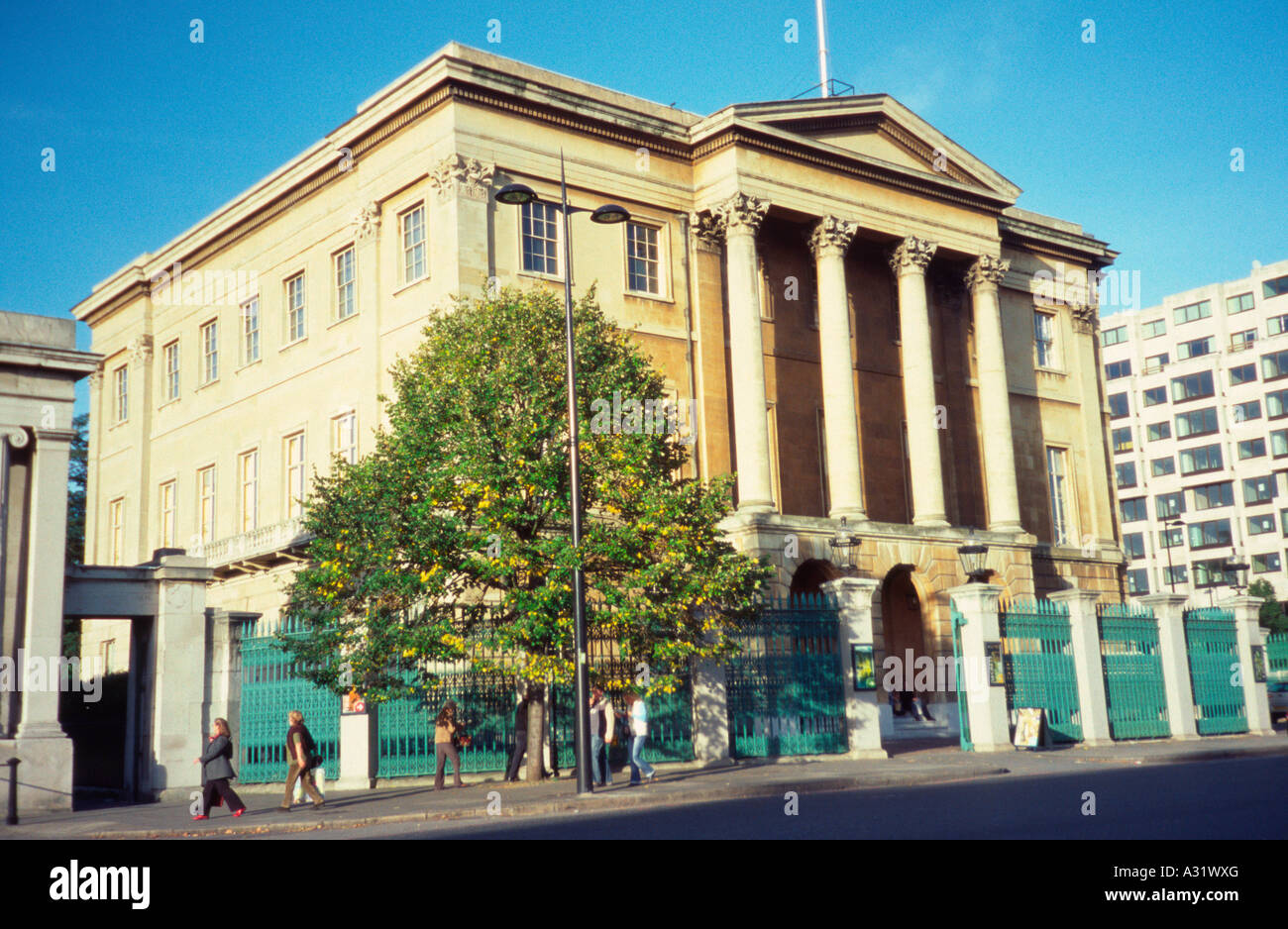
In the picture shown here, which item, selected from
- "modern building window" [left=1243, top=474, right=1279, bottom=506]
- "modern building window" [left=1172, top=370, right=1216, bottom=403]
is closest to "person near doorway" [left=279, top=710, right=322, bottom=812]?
"modern building window" [left=1243, top=474, right=1279, bottom=506]

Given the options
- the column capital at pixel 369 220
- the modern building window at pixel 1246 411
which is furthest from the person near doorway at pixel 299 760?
the modern building window at pixel 1246 411

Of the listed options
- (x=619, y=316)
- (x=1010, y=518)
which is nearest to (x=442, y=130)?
(x=619, y=316)

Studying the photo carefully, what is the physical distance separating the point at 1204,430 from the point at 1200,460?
214 cm

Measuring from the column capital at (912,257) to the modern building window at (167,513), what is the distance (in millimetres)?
25626

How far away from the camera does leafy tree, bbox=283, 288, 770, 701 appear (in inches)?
861

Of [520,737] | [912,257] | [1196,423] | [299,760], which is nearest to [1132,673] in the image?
[912,257]

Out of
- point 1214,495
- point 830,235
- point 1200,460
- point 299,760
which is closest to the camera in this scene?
point 299,760

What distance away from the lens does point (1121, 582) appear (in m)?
47.3

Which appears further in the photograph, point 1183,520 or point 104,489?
point 1183,520

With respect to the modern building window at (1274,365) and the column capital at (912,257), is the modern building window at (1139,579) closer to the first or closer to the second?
the modern building window at (1274,365)

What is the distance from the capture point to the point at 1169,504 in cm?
9475

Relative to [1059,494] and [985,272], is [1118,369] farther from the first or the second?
[985,272]
